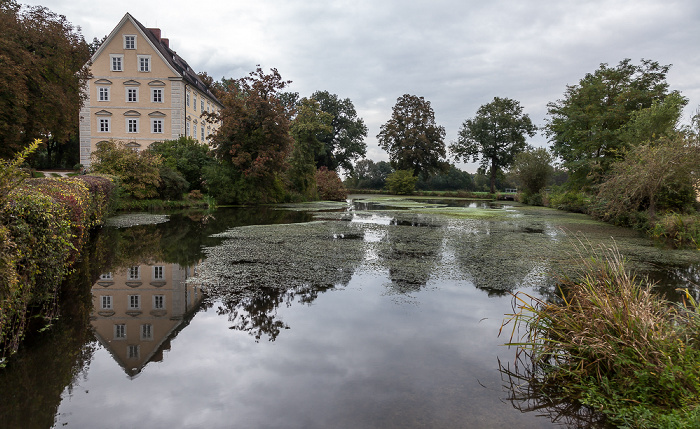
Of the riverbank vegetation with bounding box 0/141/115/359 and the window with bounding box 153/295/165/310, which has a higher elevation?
the riverbank vegetation with bounding box 0/141/115/359

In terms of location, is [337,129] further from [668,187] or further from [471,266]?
[471,266]

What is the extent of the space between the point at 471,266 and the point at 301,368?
5.34m

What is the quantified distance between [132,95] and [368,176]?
41.4 m

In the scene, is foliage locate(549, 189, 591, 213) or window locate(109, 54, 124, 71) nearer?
foliage locate(549, 189, 591, 213)

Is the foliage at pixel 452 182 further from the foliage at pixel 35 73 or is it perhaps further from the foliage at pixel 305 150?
the foliage at pixel 35 73

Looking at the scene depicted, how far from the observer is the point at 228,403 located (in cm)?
310


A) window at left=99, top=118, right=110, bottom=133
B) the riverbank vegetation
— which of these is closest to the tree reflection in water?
the riverbank vegetation

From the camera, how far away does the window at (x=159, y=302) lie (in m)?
5.32

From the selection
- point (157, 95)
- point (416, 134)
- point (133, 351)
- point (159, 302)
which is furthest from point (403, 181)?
point (133, 351)

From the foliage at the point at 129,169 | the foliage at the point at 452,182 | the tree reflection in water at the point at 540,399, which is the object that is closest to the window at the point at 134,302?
the tree reflection in water at the point at 540,399

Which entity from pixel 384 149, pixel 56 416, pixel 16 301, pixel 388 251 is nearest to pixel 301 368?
pixel 56 416

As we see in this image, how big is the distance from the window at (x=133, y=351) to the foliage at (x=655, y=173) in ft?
52.4

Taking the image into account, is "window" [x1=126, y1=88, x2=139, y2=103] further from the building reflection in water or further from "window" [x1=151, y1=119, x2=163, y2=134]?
the building reflection in water

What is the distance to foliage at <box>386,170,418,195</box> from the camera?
54.1 m
